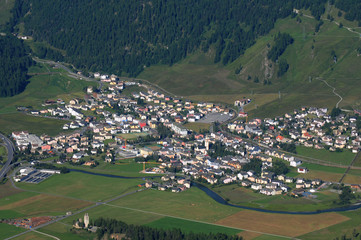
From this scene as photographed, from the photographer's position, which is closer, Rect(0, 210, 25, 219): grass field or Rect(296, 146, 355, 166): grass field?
Rect(0, 210, 25, 219): grass field

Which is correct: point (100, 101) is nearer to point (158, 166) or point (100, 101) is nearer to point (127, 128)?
point (127, 128)

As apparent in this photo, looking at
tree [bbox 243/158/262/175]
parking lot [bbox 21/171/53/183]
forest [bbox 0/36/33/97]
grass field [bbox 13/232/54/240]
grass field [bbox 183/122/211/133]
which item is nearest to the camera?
grass field [bbox 13/232/54/240]

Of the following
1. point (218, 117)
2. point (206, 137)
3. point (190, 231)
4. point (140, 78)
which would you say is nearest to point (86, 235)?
point (190, 231)

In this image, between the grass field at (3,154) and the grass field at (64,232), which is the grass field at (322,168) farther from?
the grass field at (3,154)

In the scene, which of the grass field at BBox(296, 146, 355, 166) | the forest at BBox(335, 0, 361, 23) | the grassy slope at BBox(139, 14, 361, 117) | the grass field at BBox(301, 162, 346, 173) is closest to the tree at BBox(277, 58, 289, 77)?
the grassy slope at BBox(139, 14, 361, 117)

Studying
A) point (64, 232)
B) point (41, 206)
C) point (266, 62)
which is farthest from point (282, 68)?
point (64, 232)

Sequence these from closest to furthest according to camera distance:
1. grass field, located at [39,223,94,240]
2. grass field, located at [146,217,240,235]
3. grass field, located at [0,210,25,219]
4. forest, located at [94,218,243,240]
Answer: forest, located at [94,218,243,240], grass field, located at [39,223,94,240], grass field, located at [146,217,240,235], grass field, located at [0,210,25,219]

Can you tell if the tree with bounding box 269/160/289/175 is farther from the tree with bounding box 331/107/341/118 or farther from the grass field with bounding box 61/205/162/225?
the grass field with bounding box 61/205/162/225

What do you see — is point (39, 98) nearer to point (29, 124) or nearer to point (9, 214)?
point (29, 124)
